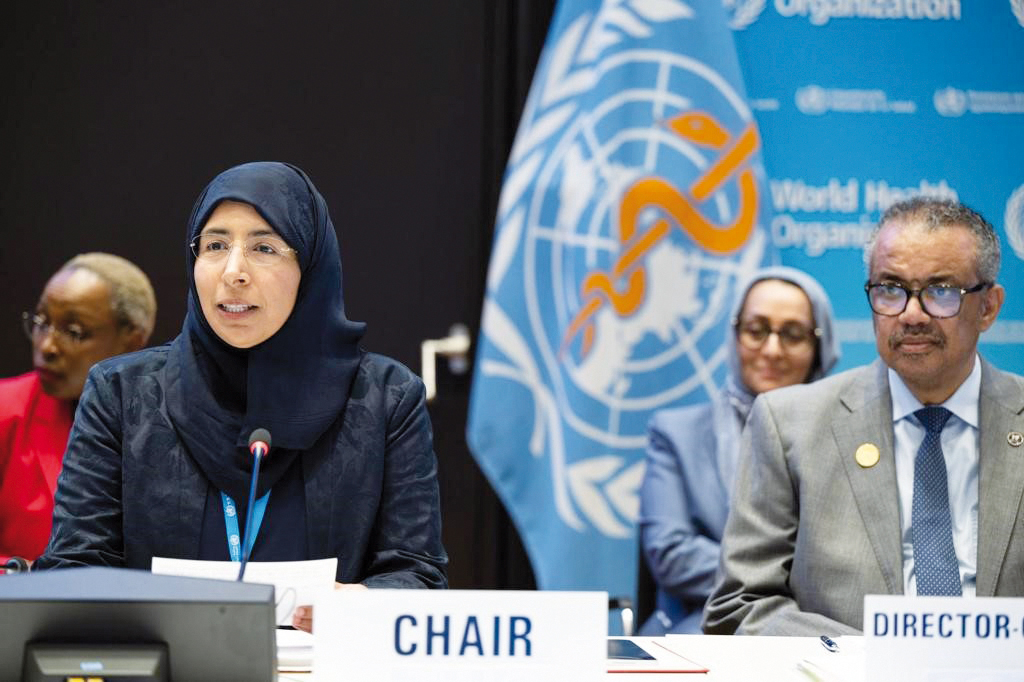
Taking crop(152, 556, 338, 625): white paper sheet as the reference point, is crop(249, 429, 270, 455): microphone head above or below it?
above

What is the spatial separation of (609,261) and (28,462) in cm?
202

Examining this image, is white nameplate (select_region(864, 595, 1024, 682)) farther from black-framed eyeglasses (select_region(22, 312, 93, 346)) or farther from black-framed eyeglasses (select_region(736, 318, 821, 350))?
black-framed eyeglasses (select_region(22, 312, 93, 346))

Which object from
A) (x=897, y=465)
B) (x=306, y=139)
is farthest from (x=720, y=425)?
(x=306, y=139)

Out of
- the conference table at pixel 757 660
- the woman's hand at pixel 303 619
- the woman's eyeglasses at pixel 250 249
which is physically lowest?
the conference table at pixel 757 660

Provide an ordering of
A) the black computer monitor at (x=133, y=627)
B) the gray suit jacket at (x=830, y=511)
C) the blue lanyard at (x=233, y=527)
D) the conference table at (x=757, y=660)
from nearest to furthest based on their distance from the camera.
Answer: the black computer monitor at (x=133, y=627)
the conference table at (x=757, y=660)
the blue lanyard at (x=233, y=527)
the gray suit jacket at (x=830, y=511)

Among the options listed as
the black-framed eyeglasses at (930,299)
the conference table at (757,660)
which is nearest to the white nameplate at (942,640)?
the conference table at (757,660)

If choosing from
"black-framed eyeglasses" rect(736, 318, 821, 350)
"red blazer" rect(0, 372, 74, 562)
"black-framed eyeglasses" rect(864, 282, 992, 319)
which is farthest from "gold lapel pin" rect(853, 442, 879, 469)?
"red blazer" rect(0, 372, 74, 562)

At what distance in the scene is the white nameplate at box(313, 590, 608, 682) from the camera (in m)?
1.69

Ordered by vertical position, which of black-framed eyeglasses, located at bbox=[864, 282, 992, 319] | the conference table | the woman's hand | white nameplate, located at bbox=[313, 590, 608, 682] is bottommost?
the conference table

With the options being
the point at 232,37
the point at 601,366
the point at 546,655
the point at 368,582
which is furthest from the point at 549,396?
the point at 546,655

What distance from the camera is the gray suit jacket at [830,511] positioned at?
8.70ft

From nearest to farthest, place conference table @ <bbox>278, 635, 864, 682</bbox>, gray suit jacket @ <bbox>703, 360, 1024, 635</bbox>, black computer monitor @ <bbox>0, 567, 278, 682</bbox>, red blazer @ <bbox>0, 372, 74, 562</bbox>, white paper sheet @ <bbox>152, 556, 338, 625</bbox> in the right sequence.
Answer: black computer monitor @ <bbox>0, 567, 278, 682</bbox> < conference table @ <bbox>278, 635, 864, 682</bbox> < white paper sheet @ <bbox>152, 556, 338, 625</bbox> < gray suit jacket @ <bbox>703, 360, 1024, 635</bbox> < red blazer @ <bbox>0, 372, 74, 562</bbox>

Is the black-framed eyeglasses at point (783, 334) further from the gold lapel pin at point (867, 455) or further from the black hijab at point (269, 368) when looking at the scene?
the black hijab at point (269, 368)

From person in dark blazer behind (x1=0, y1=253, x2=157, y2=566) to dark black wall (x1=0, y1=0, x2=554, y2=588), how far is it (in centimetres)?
33
